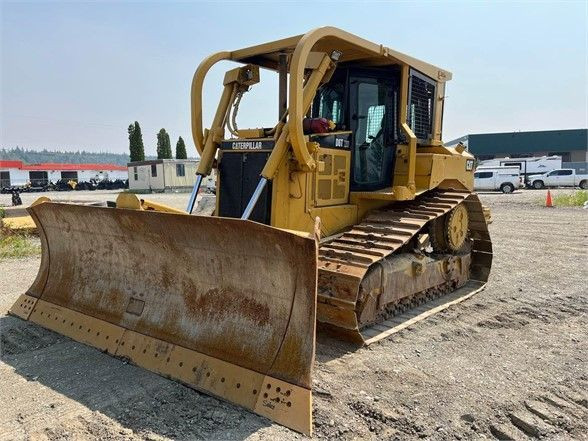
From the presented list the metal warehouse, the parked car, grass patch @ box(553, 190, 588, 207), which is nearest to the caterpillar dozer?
grass patch @ box(553, 190, 588, 207)

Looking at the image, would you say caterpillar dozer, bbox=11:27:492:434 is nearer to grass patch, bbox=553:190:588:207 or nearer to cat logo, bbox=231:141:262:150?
cat logo, bbox=231:141:262:150

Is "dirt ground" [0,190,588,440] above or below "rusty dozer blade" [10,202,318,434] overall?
below

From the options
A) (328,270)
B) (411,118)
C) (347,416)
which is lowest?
(347,416)

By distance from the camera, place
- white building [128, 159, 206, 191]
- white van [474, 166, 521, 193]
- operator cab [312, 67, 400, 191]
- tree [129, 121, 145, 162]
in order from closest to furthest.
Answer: operator cab [312, 67, 400, 191], white van [474, 166, 521, 193], white building [128, 159, 206, 191], tree [129, 121, 145, 162]

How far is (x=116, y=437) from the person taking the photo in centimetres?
304

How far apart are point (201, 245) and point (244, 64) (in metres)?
2.87

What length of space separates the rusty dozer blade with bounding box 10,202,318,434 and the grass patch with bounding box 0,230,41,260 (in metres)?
A: 4.72

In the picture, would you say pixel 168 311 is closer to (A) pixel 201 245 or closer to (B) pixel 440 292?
(A) pixel 201 245

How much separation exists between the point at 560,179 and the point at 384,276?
3399 centimetres

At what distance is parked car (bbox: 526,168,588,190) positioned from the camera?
32656 millimetres

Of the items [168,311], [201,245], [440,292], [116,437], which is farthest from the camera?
[440,292]

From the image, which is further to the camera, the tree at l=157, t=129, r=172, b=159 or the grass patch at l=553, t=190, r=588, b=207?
the tree at l=157, t=129, r=172, b=159

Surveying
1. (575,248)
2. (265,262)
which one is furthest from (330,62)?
(575,248)

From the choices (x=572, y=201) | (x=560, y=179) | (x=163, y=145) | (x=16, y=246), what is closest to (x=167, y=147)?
(x=163, y=145)
